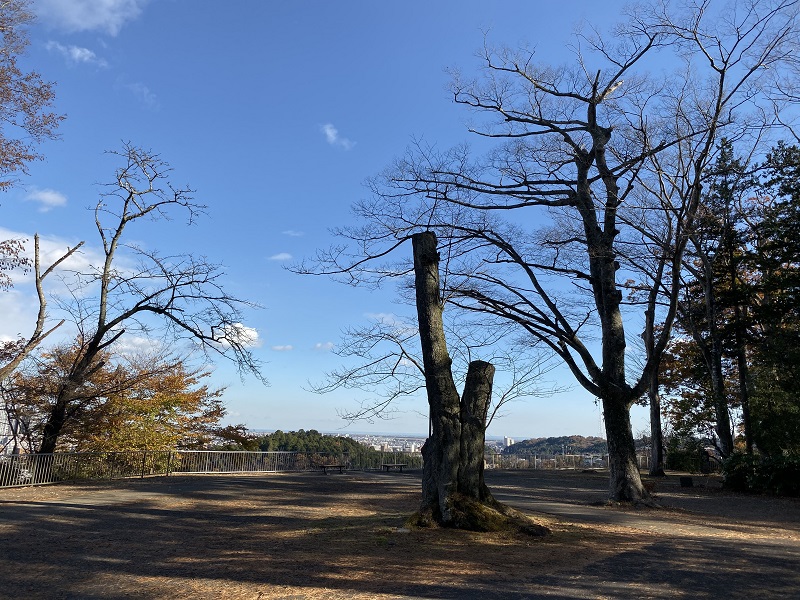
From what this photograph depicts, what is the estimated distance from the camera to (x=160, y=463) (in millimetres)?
23953

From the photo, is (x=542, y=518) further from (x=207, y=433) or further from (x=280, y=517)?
(x=207, y=433)

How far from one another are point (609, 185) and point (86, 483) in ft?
59.6

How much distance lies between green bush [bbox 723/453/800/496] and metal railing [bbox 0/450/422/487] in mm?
17554

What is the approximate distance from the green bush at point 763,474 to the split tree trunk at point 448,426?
1285 cm

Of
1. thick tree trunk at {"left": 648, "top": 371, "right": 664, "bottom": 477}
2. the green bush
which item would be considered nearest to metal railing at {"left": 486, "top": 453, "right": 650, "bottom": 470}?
thick tree trunk at {"left": 648, "top": 371, "right": 664, "bottom": 477}

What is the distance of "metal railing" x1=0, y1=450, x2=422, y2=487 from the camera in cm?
1736

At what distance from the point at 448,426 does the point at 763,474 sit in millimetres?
14148

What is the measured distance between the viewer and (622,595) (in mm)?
6098

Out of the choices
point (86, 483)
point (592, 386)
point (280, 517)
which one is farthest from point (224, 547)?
point (86, 483)

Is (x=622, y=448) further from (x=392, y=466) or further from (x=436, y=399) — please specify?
(x=392, y=466)

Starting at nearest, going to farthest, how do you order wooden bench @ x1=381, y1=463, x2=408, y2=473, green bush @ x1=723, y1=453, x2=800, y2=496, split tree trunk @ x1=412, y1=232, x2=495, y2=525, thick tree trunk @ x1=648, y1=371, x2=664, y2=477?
split tree trunk @ x1=412, y1=232, x2=495, y2=525, green bush @ x1=723, y1=453, x2=800, y2=496, thick tree trunk @ x1=648, y1=371, x2=664, y2=477, wooden bench @ x1=381, y1=463, x2=408, y2=473

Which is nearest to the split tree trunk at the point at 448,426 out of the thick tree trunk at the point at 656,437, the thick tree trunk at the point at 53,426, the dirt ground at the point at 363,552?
the dirt ground at the point at 363,552

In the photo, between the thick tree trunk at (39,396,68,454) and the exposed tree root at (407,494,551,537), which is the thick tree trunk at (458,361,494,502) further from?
the thick tree trunk at (39,396,68,454)

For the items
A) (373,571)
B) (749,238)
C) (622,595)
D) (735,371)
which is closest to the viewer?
(622,595)
